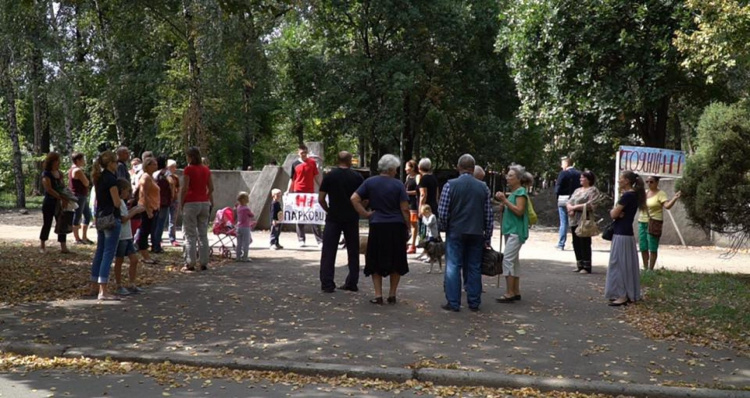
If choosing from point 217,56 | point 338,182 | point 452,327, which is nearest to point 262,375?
point 452,327

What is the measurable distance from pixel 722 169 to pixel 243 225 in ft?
26.2

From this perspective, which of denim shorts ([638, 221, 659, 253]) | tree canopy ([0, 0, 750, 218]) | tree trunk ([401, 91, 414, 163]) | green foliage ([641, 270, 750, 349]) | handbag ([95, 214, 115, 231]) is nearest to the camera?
green foliage ([641, 270, 750, 349])

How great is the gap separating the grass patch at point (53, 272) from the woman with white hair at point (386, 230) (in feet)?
11.3

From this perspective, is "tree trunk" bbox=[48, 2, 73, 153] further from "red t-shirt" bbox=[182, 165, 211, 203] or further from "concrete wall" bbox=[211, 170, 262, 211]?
"red t-shirt" bbox=[182, 165, 211, 203]

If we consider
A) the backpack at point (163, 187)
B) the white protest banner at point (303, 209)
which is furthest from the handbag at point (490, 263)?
the white protest banner at point (303, 209)

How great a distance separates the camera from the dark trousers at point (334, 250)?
33.4ft

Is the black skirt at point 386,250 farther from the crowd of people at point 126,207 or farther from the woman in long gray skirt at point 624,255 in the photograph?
the crowd of people at point 126,207

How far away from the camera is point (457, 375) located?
20.6ft

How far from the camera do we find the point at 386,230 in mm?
9281

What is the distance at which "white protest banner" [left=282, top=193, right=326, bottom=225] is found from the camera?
16.2 metres

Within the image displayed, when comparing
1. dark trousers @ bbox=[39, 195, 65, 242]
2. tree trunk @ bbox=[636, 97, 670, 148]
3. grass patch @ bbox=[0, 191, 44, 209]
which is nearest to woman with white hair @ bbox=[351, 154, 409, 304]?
dark trousers @ bbox=[39, 195, 65, 242]

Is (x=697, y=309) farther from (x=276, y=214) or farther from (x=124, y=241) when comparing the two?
(x=276, y=214)

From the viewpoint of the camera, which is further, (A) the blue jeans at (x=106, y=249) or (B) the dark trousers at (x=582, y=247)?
(B) the dark trousers at (x=582, y=247)

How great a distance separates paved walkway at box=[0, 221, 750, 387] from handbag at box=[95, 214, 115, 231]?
94 centimetres
